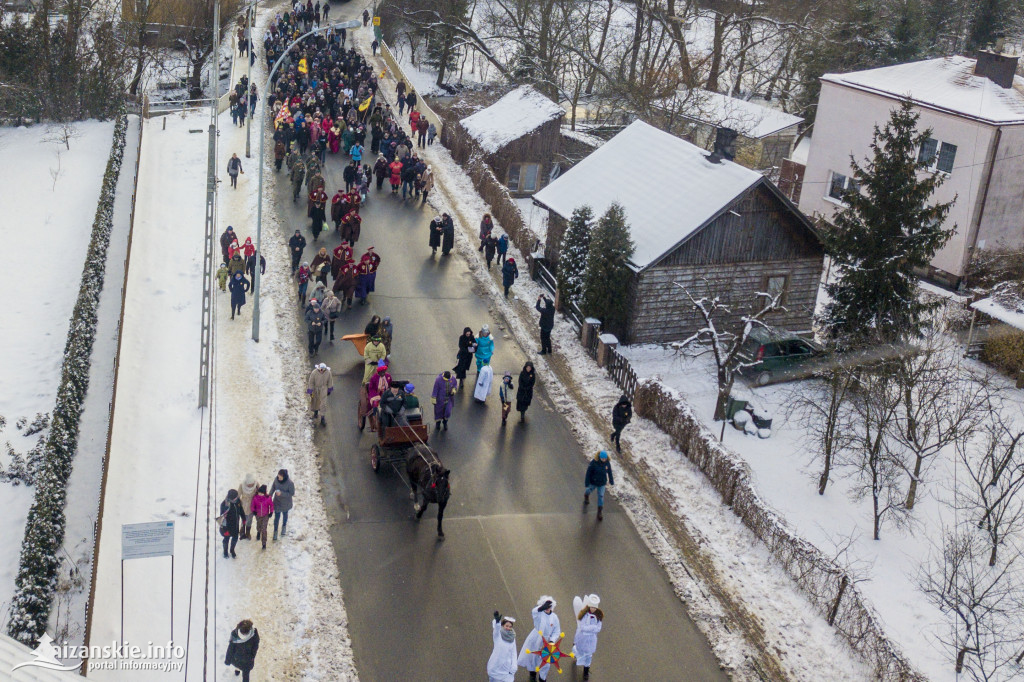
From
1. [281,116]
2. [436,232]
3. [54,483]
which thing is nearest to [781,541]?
[54,483]

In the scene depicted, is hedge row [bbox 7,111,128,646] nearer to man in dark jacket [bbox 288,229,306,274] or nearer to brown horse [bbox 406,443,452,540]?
man in dark jacket [bbox 288,229,306,274]

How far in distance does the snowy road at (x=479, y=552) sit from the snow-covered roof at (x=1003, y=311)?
11442 mm

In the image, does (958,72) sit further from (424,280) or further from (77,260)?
(77,260)

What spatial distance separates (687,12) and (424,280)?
97.0 feet

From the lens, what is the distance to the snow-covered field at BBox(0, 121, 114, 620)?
21250 millimetres

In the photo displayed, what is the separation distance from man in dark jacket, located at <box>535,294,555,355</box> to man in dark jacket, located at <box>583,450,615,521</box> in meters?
6.37

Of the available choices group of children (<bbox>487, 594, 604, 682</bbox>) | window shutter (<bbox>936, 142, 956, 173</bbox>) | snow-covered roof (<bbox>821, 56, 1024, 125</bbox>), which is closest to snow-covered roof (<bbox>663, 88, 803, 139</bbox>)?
snow-covered roof (<bbox>821, 56, 1024, 125</bbox>)

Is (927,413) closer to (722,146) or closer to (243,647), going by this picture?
(722,146)

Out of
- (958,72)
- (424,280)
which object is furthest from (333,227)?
(958,72)

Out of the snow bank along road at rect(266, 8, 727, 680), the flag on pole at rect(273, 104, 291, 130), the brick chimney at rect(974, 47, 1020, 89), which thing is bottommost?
the snow bank along road at rect(266, 8, 727, 680)

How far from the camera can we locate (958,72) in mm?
32875

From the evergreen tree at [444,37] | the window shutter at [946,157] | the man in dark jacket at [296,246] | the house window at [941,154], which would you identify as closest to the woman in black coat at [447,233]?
the man in dark jacket at [296,246]

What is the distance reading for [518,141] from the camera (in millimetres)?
36812

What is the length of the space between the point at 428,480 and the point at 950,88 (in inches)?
949
